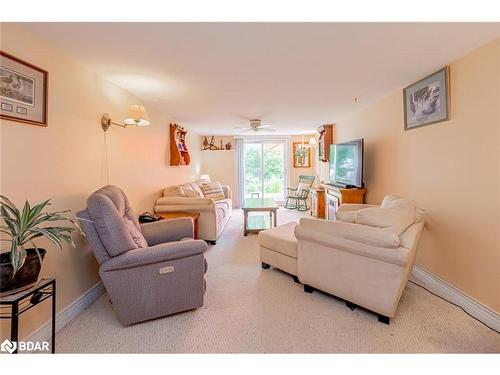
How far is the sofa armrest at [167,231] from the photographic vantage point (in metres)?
2.29

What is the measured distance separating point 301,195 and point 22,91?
5714 millimetres

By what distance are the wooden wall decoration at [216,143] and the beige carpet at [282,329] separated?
16.5 feet

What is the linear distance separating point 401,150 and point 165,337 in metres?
3.07

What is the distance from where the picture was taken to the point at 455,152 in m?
2.05

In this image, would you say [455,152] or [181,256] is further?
[455,152]

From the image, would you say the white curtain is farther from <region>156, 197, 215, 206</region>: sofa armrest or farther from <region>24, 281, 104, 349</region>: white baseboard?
<region>24, 281, 104, 349</region>: white baseboard

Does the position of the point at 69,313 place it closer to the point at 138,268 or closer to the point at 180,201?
the point at 138,268

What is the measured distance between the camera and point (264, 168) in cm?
706

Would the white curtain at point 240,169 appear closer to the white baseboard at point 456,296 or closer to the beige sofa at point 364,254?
the beige sofa at point 364,254

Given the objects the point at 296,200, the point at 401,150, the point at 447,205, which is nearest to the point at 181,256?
the point at 447,205

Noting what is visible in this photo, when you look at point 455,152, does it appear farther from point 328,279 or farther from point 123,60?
point 123,60

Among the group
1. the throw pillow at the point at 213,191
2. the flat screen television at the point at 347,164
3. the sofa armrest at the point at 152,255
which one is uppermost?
the flat screen television at the point at 347,164

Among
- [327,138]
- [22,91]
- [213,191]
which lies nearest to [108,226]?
[22,91]

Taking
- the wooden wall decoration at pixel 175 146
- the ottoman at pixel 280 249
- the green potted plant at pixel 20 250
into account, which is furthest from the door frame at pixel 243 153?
the green potted plant at pixel 20 250
